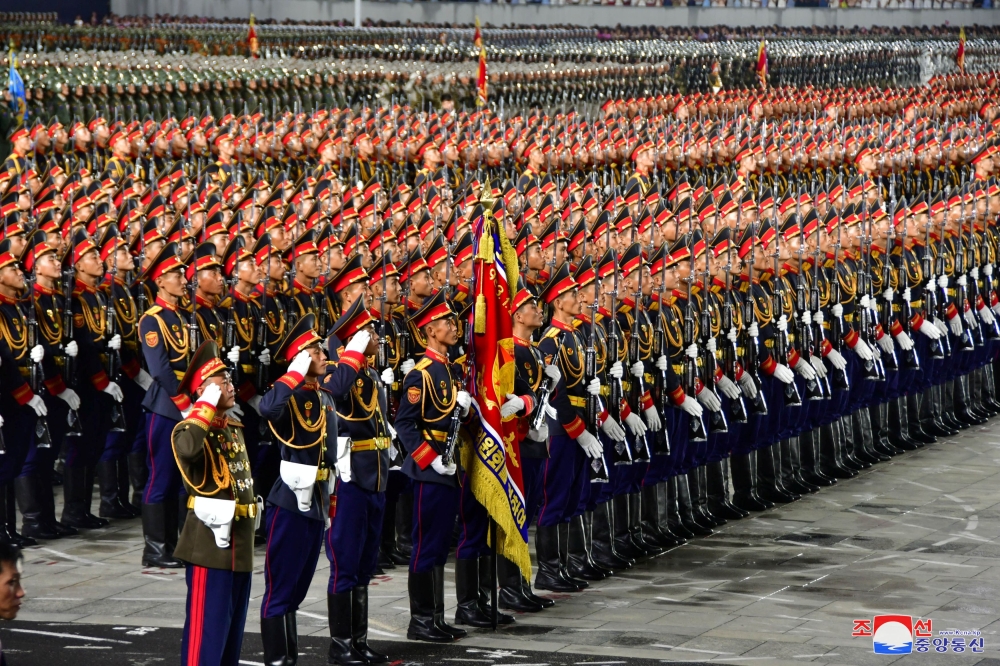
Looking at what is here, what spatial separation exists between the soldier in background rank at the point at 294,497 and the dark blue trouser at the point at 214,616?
16.4 inches

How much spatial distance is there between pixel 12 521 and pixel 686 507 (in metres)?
3.85

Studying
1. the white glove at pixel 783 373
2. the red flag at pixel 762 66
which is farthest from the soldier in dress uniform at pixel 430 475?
the red flag at pixel 762 66

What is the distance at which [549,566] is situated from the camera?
376 inches

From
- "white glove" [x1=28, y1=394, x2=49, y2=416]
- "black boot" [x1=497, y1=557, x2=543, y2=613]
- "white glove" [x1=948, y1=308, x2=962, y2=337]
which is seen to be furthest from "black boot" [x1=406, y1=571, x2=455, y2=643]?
"white glove" [x1=948, y1=308, x2=962, y2=337]

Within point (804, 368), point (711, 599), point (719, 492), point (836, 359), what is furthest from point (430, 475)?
point (836, 359)

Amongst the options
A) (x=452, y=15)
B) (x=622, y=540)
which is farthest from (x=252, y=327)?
(x=452, y=15)

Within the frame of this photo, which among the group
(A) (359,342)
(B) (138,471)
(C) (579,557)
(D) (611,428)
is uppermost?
→ (A) (359,342)

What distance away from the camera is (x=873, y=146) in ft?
69.6

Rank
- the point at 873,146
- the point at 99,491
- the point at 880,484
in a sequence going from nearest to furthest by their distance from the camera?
the point at 99,491
the point at 880,484
the point at 873,146

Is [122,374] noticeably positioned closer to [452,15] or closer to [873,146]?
[873,146]

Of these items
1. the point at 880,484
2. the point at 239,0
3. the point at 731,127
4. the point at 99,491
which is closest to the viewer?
the point at 99,491

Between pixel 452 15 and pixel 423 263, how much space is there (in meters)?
42.7

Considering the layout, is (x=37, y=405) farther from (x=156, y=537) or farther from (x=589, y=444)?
(x=589, y=444)

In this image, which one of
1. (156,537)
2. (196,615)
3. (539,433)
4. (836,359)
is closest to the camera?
(196,615)
